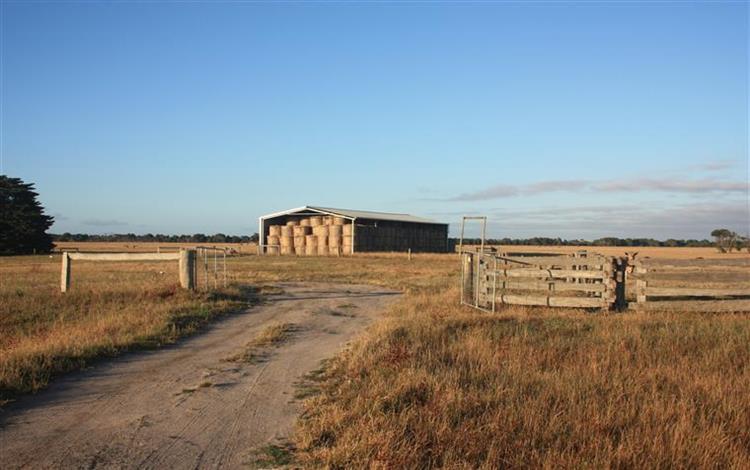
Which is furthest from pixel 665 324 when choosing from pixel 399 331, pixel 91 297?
pixel 91 297

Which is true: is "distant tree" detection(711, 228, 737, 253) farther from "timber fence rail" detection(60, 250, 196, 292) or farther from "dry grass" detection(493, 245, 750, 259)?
"timber fence rail" detection(60, 250, 196, 292)

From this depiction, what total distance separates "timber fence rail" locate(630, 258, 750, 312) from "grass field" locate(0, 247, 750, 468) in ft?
2.29

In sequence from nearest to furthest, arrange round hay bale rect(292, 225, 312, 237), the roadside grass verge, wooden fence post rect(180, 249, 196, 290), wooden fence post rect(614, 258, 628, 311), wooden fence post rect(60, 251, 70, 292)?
the roadside grass verge, wooden fence post rect(614, 258, 628, 311), wooden fence post rect(180, 249, 196, 290), wooden fence post rect(60, 251, 70, 292), round hay bale rect(292, 225, 312, 237)

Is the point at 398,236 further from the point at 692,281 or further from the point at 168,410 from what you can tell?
the point at 168,410

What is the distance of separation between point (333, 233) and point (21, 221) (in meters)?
31.7

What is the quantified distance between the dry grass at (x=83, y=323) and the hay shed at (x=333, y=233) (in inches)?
1524

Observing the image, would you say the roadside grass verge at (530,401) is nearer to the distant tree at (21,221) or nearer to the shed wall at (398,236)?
the shed wall at (398,236)

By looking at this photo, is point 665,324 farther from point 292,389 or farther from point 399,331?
point 292,389

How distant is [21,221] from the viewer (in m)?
58.5

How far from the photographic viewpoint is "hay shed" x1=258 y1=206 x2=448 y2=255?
57688 millimetres

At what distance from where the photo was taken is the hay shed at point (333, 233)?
57688mm

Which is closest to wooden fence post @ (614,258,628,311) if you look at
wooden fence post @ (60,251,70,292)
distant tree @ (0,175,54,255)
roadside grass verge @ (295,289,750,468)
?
roadside grass verge @ (295,289,750,468)

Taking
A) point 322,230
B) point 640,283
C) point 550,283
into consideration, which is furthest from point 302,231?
point 640,283

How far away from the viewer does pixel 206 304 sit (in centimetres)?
1573
